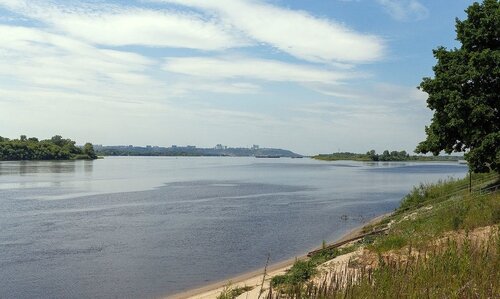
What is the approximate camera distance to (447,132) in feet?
98.8

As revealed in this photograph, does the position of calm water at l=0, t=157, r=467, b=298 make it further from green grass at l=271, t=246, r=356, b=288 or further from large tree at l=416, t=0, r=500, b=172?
large tree at l=416, t=0, r=500, b=172

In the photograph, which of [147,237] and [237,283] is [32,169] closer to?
[147,237]

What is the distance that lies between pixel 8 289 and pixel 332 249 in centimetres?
1586

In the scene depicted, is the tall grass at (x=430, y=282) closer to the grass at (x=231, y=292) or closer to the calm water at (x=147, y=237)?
the grass at (x=231, y=292)

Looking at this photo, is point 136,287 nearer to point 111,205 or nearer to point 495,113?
point 495,113

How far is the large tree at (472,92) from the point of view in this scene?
2662cm

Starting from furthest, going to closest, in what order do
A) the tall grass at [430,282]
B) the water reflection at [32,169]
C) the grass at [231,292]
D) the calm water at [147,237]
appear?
1. the water reflection at [32,169]
2. the calm water at [147,237]
3. the grass at [231,292]
4. the tall grass at [430,282]

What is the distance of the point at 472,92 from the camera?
1099 inches

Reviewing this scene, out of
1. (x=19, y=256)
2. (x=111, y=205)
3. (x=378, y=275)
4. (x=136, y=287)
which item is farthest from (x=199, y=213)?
(x=378, y=275)

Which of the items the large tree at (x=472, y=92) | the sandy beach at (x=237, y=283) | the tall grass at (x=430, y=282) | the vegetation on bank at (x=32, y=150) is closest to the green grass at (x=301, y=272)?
the sandy beach at (x=237, y=283)

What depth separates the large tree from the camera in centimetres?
2662

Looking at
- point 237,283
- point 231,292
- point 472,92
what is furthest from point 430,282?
point 472,92

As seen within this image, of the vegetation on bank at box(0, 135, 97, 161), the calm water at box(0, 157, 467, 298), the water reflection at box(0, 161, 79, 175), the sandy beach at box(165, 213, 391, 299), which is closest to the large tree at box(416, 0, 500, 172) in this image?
the calm water at box(0, 157, 467, 298)

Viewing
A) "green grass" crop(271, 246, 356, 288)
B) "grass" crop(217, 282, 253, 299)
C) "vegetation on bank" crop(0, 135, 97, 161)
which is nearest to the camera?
"grass" crop(217, 282, 253, 299)
